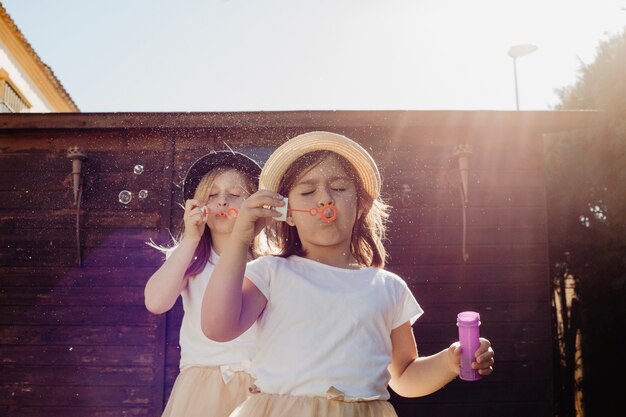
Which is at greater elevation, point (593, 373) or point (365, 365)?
point (365, 365)

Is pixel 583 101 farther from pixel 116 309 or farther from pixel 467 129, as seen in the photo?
pixel 116 309

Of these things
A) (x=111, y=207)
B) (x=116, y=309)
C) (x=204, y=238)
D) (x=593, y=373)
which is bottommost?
(x=593, y=373)

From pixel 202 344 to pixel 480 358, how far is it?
1.12m

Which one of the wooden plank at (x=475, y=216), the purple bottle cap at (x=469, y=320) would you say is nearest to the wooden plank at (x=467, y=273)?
the wooden plank at (x=475, y=216)

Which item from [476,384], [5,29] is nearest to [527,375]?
[476,384]

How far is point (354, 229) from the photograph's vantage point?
1.91 metres

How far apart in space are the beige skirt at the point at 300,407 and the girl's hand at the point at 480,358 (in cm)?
28

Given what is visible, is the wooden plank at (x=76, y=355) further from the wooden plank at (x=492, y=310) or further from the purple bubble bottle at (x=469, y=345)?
the purple bubble bottle at (x=469, y=345)

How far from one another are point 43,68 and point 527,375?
11.2 meters

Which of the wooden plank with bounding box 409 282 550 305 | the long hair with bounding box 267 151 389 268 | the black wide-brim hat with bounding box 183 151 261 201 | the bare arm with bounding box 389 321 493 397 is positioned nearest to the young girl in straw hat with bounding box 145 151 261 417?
the black wide-brim hat with bounding box 183 151 261 201

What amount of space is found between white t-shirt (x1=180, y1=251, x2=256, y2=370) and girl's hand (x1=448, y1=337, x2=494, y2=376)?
2.70ft

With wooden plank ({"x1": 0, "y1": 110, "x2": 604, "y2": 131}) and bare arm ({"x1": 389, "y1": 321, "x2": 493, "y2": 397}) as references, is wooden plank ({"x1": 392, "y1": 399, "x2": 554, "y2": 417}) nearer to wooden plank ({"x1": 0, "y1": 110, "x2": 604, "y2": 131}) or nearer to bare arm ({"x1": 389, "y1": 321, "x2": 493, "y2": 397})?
wooden plank ({"x1": 0, "y1": 110, "x2": 604, "y2": 131})

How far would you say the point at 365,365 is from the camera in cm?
145

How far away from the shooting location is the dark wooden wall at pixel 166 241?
4918 mm
